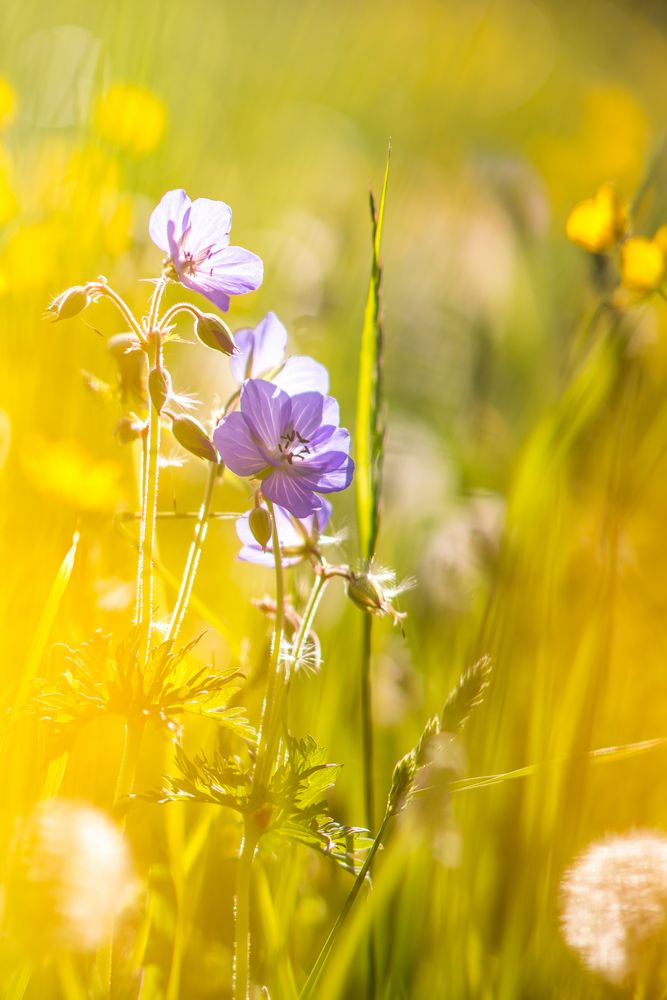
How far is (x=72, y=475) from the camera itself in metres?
1.68

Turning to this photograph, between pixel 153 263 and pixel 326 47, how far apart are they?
349 cm

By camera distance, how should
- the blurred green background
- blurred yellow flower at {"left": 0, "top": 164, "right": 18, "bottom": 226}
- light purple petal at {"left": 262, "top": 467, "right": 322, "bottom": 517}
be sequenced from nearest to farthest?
light purple petal at {"left": 262, "top": 467, "right": 322, "bottom": 517}
the blurred green background
blurred yellow flower at {"left": 0, "top": 164, "right": 18, "bottom": 226}

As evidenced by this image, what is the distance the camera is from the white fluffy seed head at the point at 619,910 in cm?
96

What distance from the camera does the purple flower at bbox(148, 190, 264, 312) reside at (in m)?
0.92

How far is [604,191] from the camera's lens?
4.66 feet

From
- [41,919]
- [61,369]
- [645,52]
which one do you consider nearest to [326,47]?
[645,52]

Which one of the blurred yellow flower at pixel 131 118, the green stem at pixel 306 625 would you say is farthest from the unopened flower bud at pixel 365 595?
the blurred yellow flower at pixel 131 118

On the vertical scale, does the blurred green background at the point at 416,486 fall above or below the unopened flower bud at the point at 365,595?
above

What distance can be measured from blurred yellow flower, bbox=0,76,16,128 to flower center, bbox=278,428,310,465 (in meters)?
1.79

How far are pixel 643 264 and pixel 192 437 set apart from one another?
0.77 metres

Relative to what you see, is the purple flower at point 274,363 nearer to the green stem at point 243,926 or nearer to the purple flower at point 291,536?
the purple flower at point 291,536

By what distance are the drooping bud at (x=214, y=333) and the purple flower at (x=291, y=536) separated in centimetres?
19

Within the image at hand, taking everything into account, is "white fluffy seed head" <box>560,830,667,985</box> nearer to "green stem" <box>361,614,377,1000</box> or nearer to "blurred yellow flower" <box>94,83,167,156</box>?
"green stem" <box>361,614,377,1000</box>

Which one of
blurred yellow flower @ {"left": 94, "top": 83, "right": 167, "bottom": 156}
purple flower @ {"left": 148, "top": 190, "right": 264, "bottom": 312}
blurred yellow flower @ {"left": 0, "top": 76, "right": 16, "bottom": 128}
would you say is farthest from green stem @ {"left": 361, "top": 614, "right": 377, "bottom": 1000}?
blurred yellow flower @ {"left": 0, "top": 76, "right": 16, "bottom": 128}
